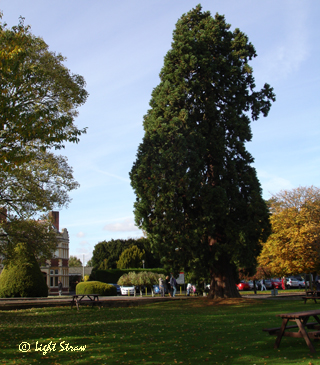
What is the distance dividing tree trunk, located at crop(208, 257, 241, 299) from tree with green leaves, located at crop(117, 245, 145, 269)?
43.8 meters

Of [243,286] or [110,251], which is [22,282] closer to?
[243,286]

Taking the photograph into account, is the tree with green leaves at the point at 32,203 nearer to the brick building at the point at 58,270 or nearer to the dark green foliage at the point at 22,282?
the dark green foliage at the point at 22,282

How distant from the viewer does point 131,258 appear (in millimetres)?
64312

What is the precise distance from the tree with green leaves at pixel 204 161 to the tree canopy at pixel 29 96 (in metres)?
5.02

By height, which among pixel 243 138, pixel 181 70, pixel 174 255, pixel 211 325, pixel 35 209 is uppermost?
pixel 181 70

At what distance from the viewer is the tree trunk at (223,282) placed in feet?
67.7

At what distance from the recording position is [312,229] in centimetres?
2547

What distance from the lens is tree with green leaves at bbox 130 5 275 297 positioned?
64.6 feet

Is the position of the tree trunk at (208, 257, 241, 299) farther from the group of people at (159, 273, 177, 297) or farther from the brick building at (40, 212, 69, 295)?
the brick building at (40, 212, 69, 295)

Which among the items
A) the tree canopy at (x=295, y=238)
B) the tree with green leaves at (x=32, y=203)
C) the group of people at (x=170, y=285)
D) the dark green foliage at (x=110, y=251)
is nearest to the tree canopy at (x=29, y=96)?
the tree with green leaves at (x=32, y=203)

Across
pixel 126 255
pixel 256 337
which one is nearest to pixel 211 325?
pixel 256 337

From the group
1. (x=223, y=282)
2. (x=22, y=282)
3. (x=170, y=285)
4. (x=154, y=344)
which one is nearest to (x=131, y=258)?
(x=22, y=282)

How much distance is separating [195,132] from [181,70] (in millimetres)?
3806

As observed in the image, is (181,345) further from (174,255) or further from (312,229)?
(312,229)
